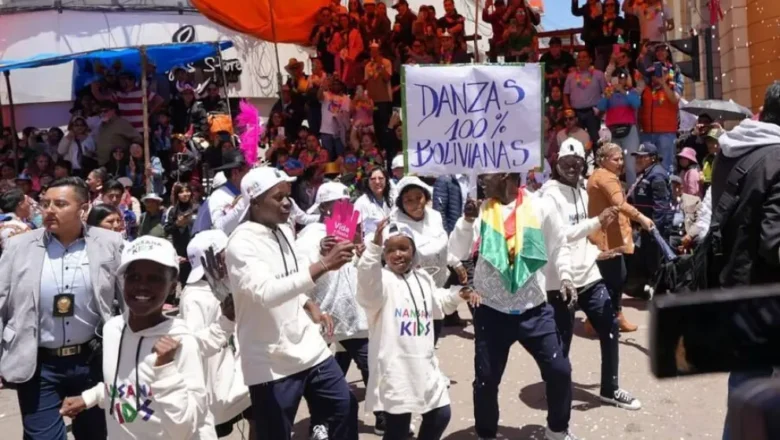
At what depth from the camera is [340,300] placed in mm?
6270

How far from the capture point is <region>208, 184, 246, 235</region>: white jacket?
22.7 feet

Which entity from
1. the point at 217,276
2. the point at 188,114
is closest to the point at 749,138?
the point at 217,276

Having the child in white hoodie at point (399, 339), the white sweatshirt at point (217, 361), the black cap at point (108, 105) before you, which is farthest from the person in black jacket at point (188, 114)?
the child in white hoodie at point (399, 339)

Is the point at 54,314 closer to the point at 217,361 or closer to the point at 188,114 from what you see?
the point at 217,361

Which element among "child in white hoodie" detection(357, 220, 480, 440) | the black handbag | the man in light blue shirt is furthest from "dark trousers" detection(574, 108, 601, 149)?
the man in light blue shirt

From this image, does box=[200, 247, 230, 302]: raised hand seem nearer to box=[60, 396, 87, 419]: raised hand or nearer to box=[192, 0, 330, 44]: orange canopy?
box=[60, 396, 87, 419]: raised hand

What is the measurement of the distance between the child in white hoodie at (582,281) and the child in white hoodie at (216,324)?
2.40 m

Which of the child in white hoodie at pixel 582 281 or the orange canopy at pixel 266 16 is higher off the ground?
the orange canopy at pixel 266 16

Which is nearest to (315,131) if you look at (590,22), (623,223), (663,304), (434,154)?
(590,22)

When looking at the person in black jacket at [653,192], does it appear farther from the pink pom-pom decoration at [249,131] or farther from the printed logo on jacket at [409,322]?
the pink pom-pom decoration at [249,131]

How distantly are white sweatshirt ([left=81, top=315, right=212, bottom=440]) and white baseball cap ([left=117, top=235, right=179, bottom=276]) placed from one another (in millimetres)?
252

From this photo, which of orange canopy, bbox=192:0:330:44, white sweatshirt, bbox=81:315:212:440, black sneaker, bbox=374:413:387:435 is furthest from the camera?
orange canopy, bbox=192:0:330:44

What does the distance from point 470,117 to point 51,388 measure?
9.64ft

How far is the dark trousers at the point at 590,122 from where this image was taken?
42.0 ft
